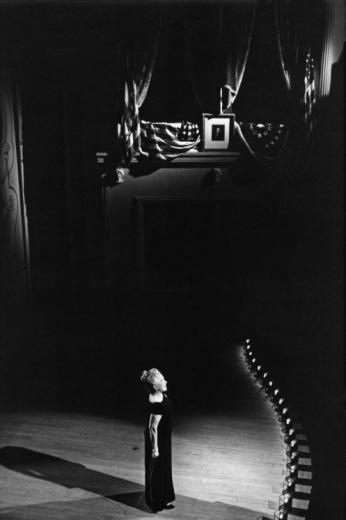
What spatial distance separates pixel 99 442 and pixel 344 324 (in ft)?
11.5

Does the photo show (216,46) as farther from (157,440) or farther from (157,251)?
(157,440)

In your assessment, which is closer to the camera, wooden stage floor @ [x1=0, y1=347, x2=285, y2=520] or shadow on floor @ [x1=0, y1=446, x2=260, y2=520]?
shadow on floor @ [x1=0, y1=446, x2=260, y2=520]

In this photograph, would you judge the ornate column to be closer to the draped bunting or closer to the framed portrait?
the draped bunting

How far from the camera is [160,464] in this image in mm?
4715

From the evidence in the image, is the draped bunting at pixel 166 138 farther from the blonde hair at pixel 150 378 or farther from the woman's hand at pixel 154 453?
the woman's hand at pixel 154 453

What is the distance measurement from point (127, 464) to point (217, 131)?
250 inches

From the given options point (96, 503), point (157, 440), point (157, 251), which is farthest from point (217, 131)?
point (96, 503)

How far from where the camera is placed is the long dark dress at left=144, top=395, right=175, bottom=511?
15.3 feet

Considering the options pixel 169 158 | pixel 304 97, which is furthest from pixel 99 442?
pixel 304 97

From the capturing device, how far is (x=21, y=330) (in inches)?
368

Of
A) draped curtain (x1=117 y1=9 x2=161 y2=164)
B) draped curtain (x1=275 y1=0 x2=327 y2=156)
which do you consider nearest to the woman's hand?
draped curtain (x1=117 y1=9 x2=161 y2=164)

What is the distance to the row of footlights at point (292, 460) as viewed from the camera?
4766 millimetres

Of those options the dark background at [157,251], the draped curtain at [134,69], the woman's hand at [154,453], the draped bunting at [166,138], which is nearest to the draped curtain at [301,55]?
the dark background at [157,251]

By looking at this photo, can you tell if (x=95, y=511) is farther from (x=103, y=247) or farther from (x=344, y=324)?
(x=103, y=247)
